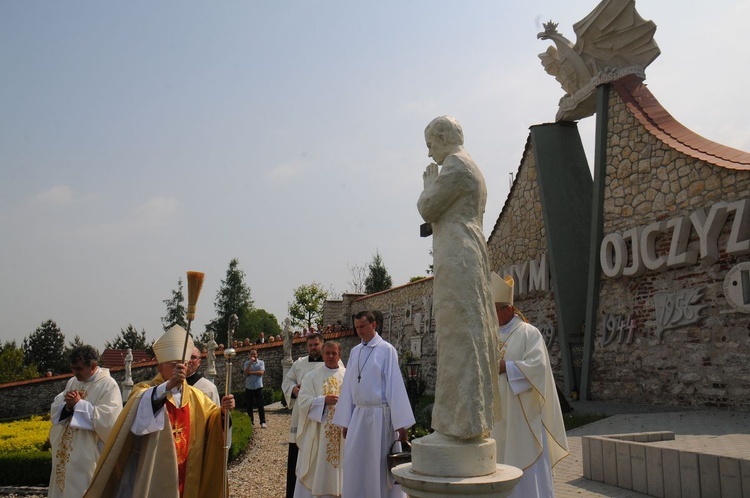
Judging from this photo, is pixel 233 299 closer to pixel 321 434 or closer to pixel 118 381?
pixel 118 381

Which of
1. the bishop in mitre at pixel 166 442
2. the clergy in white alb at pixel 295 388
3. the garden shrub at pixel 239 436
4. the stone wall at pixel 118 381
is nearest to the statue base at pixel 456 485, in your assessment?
the bishop in mitre at pixel 166 442

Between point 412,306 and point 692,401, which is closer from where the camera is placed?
point 692,401

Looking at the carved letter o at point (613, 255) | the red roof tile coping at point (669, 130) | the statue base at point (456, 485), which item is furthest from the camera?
the carved letter o at point (613, 255)

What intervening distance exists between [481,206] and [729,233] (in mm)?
7700

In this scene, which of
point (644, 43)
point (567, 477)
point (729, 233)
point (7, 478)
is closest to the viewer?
point (567, 477)

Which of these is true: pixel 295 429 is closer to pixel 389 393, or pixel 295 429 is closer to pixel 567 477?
pixel 389 393

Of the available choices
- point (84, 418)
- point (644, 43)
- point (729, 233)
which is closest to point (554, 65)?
point (644, 43)

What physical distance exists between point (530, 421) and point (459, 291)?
1.55 metres

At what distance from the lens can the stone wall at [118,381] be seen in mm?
22391

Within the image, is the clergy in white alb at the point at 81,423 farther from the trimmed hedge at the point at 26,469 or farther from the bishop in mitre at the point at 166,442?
the trimmed hedge at the point at 26,469

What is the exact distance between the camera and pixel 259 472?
898 cm

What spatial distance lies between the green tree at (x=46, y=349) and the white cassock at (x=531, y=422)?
5156 cm

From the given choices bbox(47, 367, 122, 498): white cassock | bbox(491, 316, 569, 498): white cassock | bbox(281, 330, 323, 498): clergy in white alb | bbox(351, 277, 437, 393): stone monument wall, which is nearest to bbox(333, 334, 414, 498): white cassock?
bbox(491, 316, 569, 498): white cassock

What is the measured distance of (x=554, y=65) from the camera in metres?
14.2
